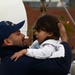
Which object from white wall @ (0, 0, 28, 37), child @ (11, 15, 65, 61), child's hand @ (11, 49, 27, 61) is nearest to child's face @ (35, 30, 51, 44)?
child @ (11, 15, 65, 61)

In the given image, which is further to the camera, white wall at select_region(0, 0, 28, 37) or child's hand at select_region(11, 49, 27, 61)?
white wall at select_region(0, 0, 28, 37)

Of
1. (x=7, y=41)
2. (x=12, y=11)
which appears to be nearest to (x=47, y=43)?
(x=7, y=41)

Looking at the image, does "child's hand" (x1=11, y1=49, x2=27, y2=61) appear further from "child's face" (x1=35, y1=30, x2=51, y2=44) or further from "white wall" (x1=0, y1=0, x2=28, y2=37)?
"white wall" (x1=0, y1=0, x2=28, y2=37)

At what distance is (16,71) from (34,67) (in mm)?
76

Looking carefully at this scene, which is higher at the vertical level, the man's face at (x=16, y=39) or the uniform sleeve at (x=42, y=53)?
the man's face at (x=16, y=39)

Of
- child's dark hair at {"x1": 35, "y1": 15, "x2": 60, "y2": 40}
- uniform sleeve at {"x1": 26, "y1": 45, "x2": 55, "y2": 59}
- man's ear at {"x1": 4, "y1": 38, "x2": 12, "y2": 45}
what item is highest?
child's dark hair at {"x1": 35, "y1": 15, "x2": 60, "y2": 40}

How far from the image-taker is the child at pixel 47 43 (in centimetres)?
100

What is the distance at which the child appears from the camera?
3.28 ft

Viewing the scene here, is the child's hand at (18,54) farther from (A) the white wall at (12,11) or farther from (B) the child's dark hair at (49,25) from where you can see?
(A) the white wall at (12,11)

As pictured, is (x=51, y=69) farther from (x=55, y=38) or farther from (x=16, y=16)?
(x=16, y=16)

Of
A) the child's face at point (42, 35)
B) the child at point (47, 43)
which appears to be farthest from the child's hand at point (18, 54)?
the child's face at point (42, 35)

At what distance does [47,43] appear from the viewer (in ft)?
3.37

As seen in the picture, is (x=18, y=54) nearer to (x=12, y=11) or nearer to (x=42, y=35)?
(x=42, y=35)

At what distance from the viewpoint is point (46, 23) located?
1.06 m
